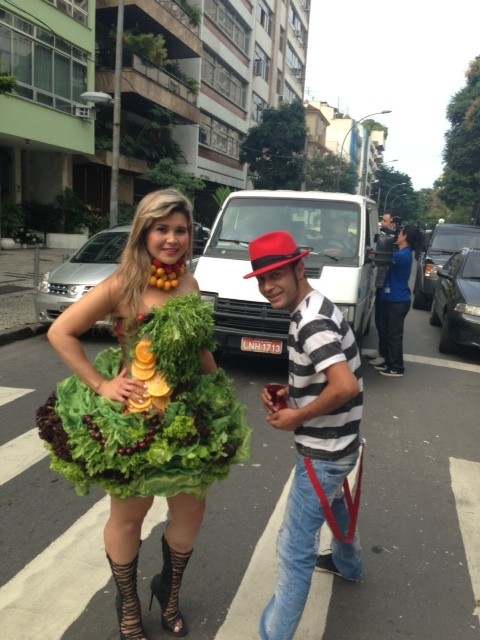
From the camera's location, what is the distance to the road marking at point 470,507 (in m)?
3.13

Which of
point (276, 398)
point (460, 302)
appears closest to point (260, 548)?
point (276, 398)

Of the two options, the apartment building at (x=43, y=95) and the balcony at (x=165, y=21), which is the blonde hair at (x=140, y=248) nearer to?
the apartment building at (x=43, y=95)

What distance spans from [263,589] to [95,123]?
23.6 meters

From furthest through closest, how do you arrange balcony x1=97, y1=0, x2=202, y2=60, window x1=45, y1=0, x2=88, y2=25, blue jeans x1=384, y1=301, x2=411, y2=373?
1. balcony x1=97, y1=0, x2=202, y2=60
2. window x1=45, y1=0, x2=88, y2=25
3. blue jeans x1=384, y1=301, x2=411, y2=373

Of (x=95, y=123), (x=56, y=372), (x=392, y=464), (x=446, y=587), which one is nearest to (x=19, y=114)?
(x=95, y=123)

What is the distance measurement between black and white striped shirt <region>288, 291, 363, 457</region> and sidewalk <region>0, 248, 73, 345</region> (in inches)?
265

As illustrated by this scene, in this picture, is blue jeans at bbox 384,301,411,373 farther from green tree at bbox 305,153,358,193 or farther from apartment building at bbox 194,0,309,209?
green tree at bbox 305,153,358,193

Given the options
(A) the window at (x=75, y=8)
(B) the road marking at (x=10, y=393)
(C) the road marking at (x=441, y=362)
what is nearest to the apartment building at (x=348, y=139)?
(A) the window at (x=75, y=8)

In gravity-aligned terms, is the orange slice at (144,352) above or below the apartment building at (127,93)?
below

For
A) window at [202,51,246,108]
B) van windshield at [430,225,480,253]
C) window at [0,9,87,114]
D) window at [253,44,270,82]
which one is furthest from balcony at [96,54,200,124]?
van windshield at [430,225,480,253]

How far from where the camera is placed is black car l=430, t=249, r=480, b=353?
7.96 metres

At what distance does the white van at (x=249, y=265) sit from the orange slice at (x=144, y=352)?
3.87 m

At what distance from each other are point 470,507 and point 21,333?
657cm

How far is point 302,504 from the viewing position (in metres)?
2.24
